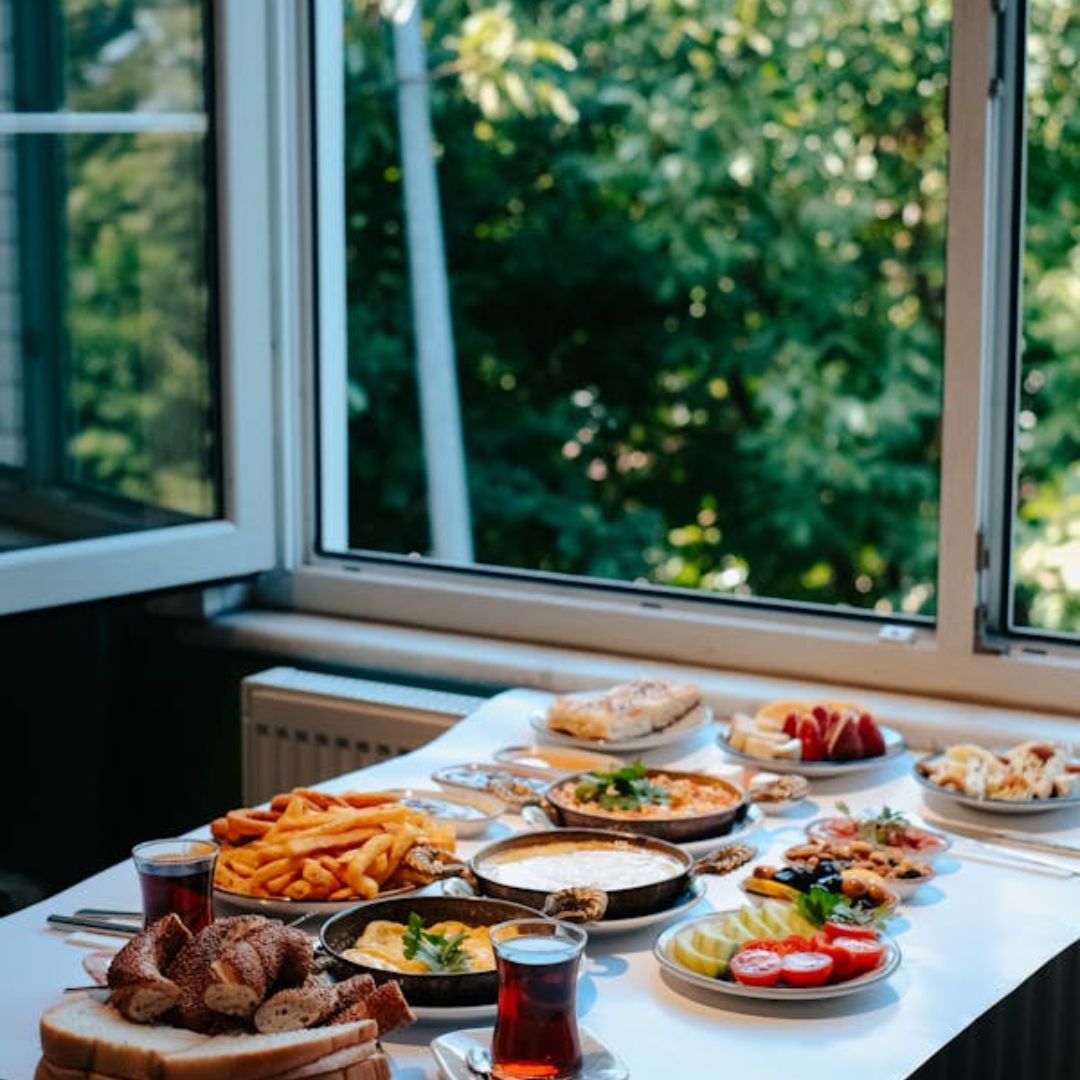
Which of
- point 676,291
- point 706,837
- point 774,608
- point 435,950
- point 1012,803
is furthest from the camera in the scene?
point 676,291

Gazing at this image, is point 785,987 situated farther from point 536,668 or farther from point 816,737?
point 536,668

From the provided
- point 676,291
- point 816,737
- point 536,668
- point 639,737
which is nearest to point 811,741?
point 816,737

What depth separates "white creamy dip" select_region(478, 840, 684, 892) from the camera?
1762 millimetres

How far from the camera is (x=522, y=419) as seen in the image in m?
6.66

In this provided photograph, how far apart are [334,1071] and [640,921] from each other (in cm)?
42

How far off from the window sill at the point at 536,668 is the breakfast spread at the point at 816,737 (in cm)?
22

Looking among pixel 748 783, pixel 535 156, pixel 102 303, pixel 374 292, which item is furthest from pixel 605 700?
pixel 535 156

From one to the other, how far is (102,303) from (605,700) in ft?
3.51

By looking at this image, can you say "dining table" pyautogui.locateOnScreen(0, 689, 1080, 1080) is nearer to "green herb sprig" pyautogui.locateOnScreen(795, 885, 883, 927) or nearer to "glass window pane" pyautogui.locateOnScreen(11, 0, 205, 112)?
"green herb sprig" pyautogui.locateOnScreen(795, 885, 883, 927)

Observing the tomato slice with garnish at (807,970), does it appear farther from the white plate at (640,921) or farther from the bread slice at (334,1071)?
the bread slice at (334,1071)

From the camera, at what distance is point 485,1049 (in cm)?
146

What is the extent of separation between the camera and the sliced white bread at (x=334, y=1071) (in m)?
1.37

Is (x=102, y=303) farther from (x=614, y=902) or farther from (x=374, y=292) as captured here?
(x=374, y=292)

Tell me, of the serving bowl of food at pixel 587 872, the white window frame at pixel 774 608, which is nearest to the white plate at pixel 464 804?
the serving bowl of food at pixel 587 872
